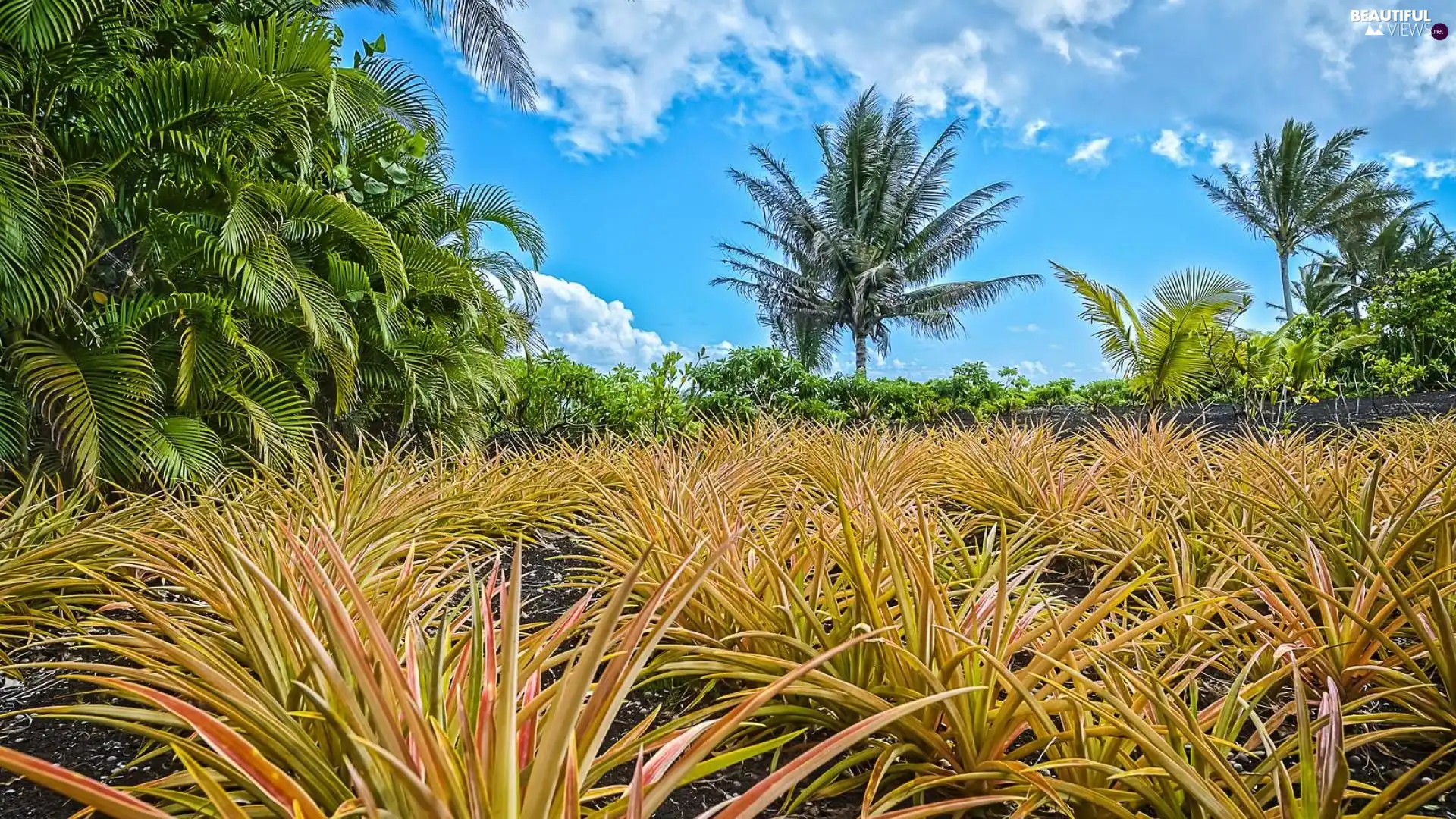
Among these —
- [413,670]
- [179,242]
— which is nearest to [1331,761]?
[413,670]

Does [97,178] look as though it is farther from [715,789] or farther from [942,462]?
[942,462]

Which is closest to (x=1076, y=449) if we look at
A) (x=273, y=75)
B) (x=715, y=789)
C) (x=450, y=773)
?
(x=715, y=789)

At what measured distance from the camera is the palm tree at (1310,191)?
21.4 m

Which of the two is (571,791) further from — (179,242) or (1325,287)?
(1325,287)

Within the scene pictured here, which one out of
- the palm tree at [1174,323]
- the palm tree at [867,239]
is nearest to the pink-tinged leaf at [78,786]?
the palm tree at [1174,323]

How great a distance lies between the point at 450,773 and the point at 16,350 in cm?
396

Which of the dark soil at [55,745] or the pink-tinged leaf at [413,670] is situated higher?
the pink-tinged leaf at [413,670]

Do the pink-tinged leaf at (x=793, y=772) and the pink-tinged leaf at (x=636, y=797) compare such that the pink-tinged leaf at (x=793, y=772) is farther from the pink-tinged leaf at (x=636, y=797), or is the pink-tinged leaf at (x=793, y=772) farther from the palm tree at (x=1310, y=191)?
the palm tree at (x=1310, y=191)

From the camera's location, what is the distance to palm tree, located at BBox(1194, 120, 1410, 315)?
70.2ft

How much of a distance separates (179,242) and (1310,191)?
1162 inches

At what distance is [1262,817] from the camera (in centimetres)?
89

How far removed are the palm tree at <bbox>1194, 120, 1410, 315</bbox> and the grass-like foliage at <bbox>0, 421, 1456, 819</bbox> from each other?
26.4 meters

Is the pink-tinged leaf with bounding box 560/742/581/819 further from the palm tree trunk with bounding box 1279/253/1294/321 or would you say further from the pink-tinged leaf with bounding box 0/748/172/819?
the palm tree trunk with bounding box 1279/253/1294/321

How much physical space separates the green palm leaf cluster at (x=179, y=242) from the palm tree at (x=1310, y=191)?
1088 inches
